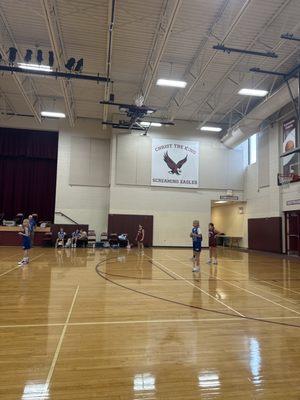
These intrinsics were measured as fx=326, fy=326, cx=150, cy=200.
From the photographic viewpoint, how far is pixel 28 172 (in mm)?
23109

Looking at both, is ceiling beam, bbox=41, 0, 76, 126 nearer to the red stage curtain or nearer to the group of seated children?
the red stage curtain

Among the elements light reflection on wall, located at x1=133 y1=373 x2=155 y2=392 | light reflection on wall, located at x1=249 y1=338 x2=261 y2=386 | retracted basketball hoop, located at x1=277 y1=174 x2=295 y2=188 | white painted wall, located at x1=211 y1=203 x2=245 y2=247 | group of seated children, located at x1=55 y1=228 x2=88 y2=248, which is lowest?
light reflection on wall, located at x1=133 y1=373 x2=155 y2=392

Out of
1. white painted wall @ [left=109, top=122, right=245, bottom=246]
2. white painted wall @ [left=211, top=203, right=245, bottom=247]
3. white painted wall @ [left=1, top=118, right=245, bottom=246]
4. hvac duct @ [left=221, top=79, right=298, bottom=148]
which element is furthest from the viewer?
white painted wall @ [left=211, top=203, right=245, bottom=247]

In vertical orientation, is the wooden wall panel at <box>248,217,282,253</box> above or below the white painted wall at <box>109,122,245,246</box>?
below

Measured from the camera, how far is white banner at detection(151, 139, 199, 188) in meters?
21.6

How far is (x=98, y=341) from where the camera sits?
150 inches

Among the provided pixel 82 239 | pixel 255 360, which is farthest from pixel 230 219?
pixel 255 360

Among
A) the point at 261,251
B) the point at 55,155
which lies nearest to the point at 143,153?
the point at 55,155

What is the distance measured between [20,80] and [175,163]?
10.8 meters

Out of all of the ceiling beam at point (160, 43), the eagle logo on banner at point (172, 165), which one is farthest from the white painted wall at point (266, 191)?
the ceiling beam at point (160, 43)

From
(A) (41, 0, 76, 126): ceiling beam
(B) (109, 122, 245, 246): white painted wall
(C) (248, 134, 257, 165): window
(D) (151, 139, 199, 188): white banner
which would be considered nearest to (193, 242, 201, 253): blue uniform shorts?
(A) (41, 0, 76, 126): ceiling beam

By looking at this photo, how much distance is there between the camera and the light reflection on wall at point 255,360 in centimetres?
294

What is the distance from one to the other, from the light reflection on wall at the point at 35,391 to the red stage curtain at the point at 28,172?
833 inches

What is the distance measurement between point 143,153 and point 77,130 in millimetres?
4795
